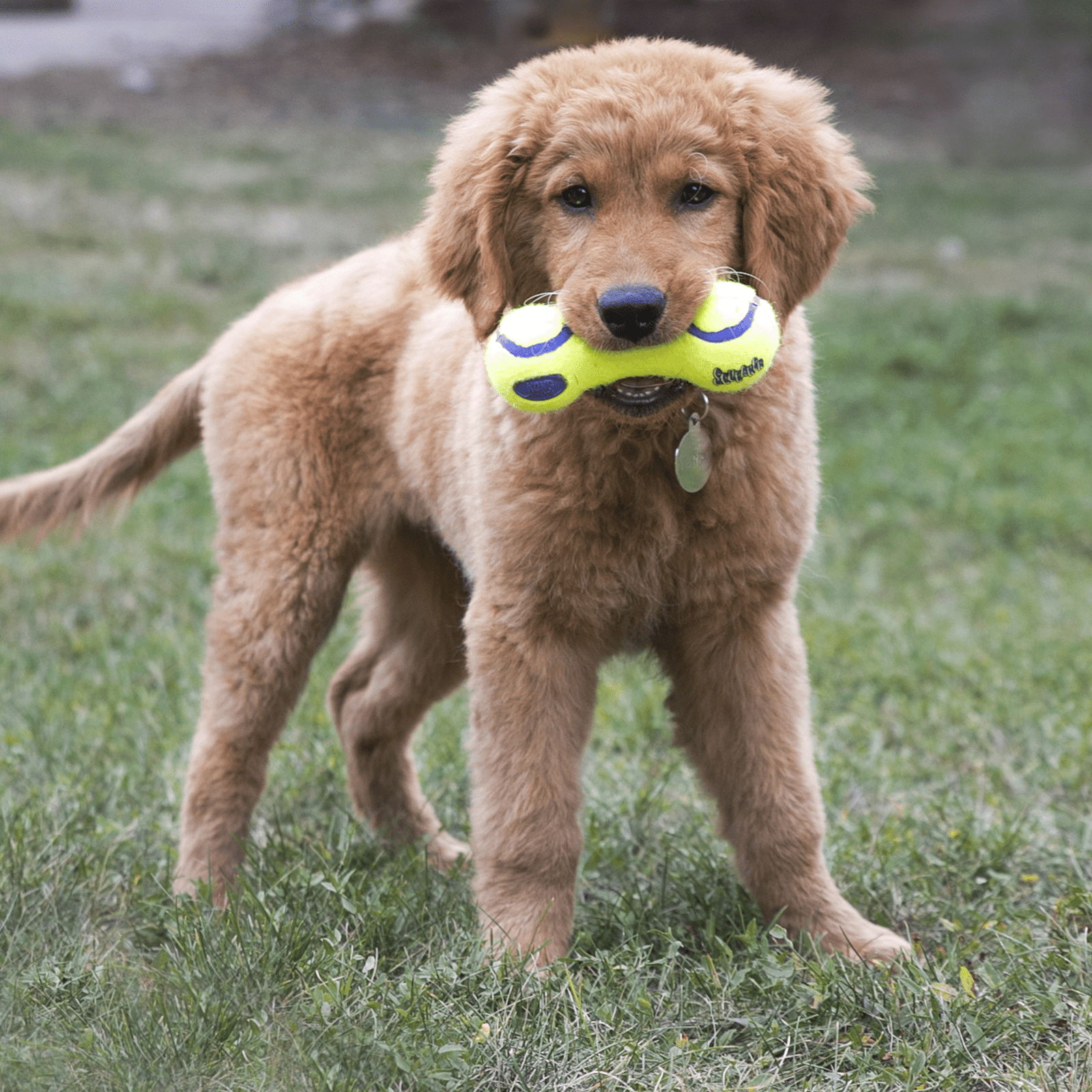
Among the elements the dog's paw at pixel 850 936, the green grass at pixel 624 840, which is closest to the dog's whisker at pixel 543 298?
the green grass at pixel 624 840

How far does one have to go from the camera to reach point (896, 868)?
3.57 m

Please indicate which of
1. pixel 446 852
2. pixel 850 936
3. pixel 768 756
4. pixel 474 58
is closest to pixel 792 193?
pixel 768 756

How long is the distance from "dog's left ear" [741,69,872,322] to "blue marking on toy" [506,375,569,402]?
0.53 m

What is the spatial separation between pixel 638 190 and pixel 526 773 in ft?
4.43

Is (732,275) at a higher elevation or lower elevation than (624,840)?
higher

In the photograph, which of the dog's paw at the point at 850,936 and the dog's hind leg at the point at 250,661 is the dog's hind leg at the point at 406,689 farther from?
the dog's paw at the point at 850,936

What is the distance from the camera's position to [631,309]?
262cm

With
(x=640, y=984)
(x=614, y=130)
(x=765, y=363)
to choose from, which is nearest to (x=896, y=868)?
(x=640, y=984)

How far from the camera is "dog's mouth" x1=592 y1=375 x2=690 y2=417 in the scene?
2.80m

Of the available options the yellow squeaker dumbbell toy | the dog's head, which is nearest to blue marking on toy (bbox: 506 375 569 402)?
the yellow squeaker dumbbell toy

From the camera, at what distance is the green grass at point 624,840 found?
8.71 feet

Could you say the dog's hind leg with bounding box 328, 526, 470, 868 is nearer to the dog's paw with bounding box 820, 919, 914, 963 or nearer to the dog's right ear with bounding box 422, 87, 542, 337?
the dog's right ear with bounding box 422, 87, 542, 337

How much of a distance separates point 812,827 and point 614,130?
1747 millimetres

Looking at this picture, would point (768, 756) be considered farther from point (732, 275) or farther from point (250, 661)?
point (250, 661)
